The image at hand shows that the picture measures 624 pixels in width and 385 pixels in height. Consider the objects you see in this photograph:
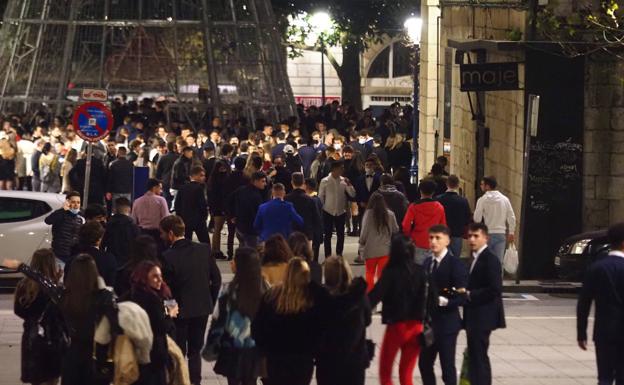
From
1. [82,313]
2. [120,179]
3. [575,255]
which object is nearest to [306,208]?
[575,255]

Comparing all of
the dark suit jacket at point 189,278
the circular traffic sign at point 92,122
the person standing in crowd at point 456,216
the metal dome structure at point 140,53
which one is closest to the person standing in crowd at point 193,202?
the circular traffic sign at point 92,122

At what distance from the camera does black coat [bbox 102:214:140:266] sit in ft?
59.8

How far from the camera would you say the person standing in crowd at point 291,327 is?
11.4 metres

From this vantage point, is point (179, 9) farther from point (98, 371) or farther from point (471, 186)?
point (98, 371)

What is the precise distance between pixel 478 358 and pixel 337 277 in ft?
6.79

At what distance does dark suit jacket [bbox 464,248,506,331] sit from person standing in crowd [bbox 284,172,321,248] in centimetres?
828

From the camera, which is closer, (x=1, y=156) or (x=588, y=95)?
(x=588, y=95)

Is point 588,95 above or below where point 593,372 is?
above

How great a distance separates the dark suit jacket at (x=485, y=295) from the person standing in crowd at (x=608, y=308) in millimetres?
995

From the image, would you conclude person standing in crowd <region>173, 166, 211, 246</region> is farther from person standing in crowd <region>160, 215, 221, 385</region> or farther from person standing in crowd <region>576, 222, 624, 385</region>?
person standing in crowd <region>576, 222, 624, 385</region>

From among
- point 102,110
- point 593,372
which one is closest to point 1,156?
point 102,110

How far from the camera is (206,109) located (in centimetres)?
4238

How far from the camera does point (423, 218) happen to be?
19547 mm

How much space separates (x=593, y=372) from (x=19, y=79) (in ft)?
95.2
